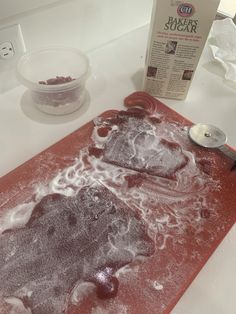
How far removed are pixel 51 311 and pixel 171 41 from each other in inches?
20.7

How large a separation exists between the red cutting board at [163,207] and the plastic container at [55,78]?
0.08 m

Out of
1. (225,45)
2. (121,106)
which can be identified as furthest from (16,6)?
(225,45)

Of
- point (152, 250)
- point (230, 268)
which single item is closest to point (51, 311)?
point (152, 250)

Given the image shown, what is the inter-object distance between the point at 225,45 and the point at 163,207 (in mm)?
584

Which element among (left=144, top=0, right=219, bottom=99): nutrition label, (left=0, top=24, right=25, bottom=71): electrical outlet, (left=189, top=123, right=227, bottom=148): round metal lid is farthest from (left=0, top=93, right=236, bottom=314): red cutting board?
(left=0, top=24, right=25, bottom=71): electrical outlet

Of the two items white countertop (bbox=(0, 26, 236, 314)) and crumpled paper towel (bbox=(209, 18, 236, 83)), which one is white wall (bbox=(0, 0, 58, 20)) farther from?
crumpled paper towel (bbox=(209, 18, 236, 83))

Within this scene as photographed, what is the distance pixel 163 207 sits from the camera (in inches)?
20.0

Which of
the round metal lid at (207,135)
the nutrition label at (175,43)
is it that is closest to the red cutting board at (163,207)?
the round metal lid at (207,135)

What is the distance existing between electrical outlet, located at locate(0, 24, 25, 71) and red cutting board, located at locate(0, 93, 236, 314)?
0.71ft

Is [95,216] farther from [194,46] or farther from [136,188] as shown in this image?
[194,46]

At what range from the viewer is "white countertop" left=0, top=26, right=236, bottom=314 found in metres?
0.43

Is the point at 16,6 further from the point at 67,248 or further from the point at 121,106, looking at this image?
the point at 67,248

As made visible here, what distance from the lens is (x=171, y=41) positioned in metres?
0.60

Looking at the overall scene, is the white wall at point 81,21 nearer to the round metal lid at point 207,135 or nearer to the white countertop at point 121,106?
the white countertop at point 121,106
